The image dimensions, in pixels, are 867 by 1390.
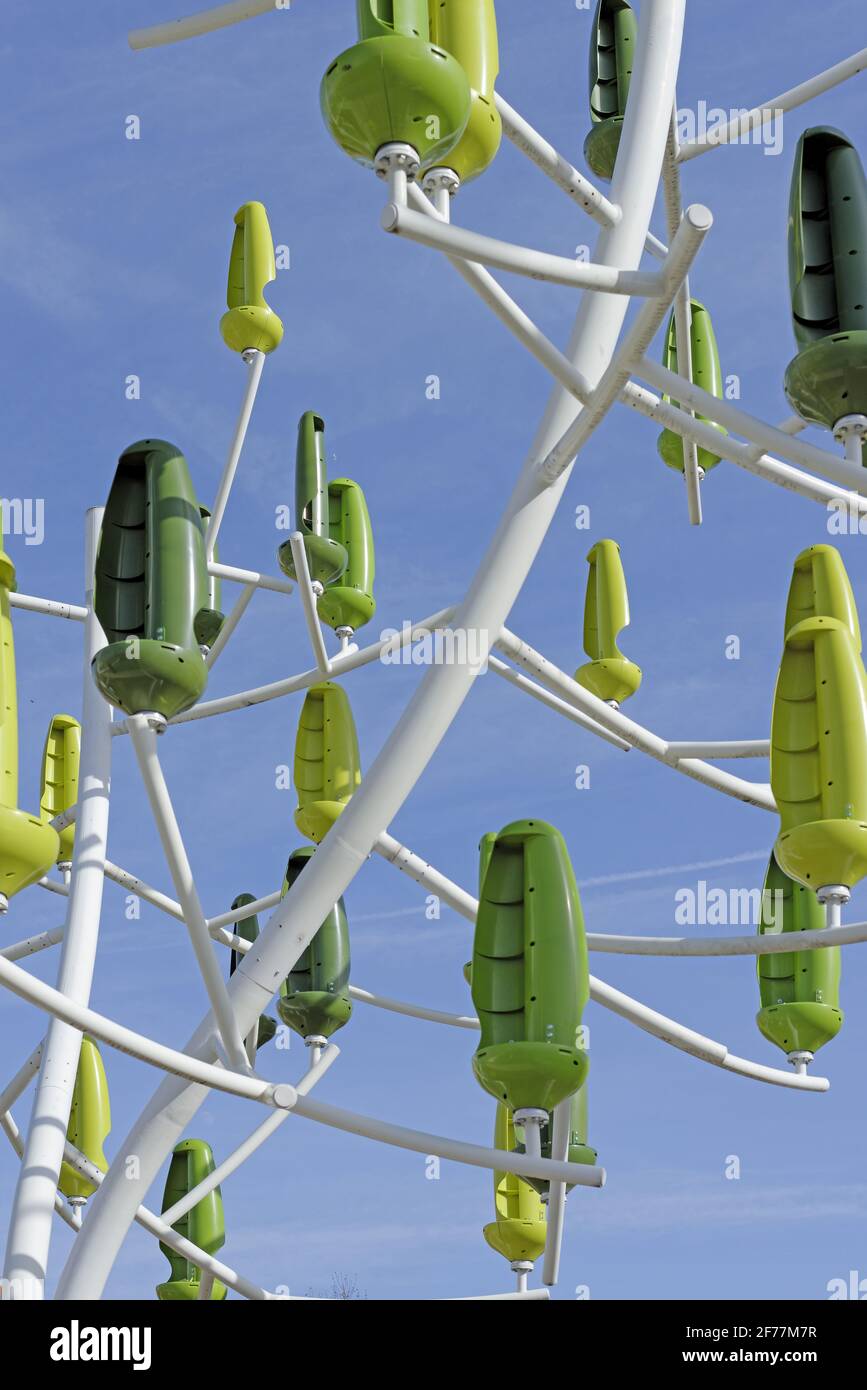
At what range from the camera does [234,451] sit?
14.1 metres

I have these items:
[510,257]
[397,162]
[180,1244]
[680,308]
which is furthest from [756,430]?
[180,1244]

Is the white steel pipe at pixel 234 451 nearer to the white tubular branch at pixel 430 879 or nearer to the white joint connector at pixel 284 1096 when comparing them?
the white tubular branch at pixel 430 879

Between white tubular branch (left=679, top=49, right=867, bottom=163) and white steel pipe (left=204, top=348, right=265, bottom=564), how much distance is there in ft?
13.4

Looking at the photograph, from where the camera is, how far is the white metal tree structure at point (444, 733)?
8.10 metres


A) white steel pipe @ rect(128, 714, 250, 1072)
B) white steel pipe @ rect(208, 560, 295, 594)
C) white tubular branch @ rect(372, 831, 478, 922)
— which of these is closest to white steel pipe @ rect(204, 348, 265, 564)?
white steel pipe @ rect(208, 560, 295, 594)

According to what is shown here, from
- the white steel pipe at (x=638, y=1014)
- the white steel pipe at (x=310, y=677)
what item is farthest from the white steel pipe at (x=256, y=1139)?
the white steel pipe at (x=310, y=677)

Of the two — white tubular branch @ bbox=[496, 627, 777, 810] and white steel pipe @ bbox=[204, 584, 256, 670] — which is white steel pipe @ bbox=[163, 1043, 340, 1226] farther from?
white steel pipe @ bbox=[204, 584, 256, 670]

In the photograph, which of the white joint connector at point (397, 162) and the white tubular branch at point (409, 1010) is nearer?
the white joint connector at point (397, 162)

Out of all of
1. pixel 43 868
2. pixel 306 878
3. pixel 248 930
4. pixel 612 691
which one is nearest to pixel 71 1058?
pixel 306 878

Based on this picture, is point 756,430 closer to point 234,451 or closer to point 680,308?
point 680,308

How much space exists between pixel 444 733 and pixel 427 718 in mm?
126

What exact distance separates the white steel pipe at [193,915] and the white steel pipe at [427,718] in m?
0.65

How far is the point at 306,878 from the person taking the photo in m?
9.70
